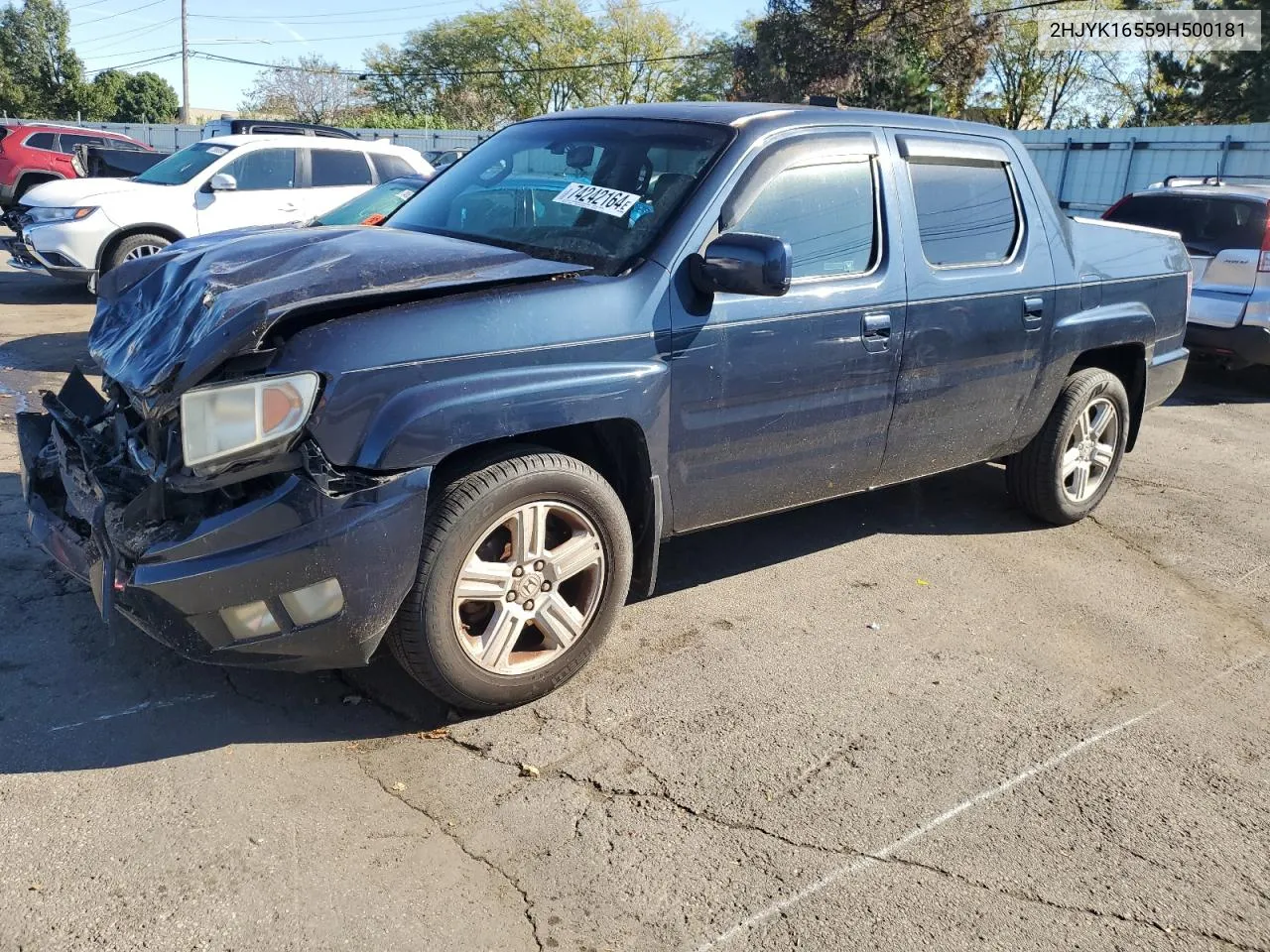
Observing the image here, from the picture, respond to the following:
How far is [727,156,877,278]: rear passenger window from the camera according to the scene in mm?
3814

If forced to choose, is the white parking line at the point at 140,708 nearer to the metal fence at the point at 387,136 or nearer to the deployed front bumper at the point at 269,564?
the deployed front bumper at the point at 269,564

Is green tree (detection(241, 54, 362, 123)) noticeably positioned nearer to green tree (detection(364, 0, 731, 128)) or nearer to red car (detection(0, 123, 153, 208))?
green tree (detection(364, 0, 731, 128))

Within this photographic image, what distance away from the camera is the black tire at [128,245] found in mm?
10312

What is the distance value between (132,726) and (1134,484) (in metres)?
5.55

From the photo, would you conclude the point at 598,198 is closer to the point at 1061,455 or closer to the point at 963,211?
the point at 963,211

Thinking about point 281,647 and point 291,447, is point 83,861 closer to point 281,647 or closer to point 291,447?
point 281,647

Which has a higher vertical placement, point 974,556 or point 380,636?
point 380,636

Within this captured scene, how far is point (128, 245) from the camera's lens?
1041cm

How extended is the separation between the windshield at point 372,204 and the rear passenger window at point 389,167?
2.84 m

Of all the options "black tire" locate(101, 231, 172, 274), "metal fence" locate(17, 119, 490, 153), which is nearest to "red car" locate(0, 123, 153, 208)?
"black tire" locate(101, 231, 172, 274)

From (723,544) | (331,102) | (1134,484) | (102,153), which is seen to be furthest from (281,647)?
(331,102)

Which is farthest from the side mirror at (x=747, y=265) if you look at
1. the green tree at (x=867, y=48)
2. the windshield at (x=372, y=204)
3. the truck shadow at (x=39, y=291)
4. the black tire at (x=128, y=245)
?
the green tree at (x=867, y=48)

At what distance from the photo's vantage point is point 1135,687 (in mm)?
3824

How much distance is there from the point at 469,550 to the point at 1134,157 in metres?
20.0
